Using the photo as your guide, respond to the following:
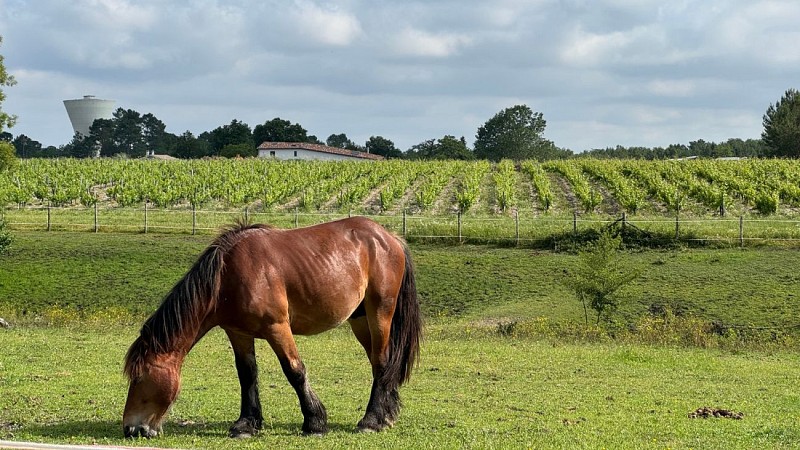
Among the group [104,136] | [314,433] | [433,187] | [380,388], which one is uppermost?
[104,136]

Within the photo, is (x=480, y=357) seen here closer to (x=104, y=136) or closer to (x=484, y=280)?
(x=484, y=280)

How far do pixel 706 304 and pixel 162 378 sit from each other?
1953 centimetres

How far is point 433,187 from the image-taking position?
161 ft

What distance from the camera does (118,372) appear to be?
1341 cm

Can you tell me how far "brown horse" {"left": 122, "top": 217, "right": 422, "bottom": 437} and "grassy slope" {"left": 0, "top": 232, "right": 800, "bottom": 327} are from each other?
14573 millimetres

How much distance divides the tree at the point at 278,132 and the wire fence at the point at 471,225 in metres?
63.0

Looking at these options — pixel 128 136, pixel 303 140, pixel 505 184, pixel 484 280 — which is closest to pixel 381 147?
pixel 303 140

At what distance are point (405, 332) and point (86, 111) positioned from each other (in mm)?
138080

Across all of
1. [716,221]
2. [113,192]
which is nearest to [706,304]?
[716,221]

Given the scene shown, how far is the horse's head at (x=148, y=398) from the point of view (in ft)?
26.0

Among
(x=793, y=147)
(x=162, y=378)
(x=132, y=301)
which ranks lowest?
(x=132, y=301)

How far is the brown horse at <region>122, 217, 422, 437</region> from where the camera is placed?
26.5 ft

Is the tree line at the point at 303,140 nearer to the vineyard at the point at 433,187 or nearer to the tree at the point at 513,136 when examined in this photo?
the tree at the point at 513,136

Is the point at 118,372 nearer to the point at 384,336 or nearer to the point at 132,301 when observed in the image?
the point at 384,336
